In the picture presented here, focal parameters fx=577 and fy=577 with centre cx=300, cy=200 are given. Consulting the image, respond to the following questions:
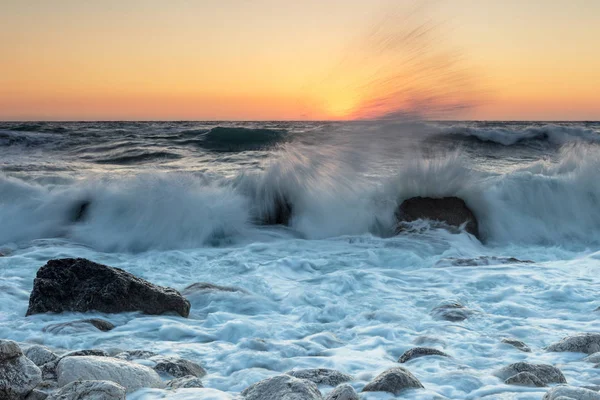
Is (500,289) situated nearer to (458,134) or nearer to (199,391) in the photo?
(199,391)

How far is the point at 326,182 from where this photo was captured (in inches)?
398

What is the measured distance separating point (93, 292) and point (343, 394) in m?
2.76

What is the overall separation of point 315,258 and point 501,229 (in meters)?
3.66

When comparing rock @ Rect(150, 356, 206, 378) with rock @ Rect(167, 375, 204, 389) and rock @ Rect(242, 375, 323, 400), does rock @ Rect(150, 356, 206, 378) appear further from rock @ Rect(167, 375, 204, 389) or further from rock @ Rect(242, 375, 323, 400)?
rock @ Rect(242, 375, 323, 400)

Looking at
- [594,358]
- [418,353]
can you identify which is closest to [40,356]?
[418,353]

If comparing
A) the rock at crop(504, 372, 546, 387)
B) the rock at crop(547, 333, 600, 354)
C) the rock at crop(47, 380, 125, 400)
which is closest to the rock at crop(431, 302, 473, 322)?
the rock at crop(547, 333, 600, 354)

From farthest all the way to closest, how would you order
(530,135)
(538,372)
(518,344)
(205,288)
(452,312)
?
(530,135) → (205,288) → (452,312) → (518,344) → (538,372)

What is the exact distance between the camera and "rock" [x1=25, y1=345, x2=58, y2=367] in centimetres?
339

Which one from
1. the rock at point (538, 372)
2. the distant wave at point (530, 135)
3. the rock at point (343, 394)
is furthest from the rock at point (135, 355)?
the distant wave at point (530, 135)

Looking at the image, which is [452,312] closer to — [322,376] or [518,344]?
[518,344]

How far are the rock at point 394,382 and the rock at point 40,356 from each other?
186 centimetres

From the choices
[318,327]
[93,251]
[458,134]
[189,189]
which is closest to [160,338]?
[318,327]

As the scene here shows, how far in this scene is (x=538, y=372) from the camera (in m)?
3.32

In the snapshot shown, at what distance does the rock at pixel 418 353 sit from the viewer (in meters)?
3.78
